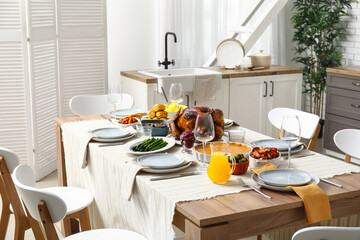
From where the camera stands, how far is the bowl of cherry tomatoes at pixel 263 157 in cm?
210

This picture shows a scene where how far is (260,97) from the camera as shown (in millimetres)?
4773

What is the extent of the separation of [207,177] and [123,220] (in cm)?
52

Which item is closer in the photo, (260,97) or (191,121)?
(191,121)

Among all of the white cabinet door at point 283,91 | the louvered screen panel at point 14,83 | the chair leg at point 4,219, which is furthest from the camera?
the white cabinet door at point 283,91

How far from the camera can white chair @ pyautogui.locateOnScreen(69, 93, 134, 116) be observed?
362 centimetres

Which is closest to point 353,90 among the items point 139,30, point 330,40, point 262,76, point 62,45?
point 262,76

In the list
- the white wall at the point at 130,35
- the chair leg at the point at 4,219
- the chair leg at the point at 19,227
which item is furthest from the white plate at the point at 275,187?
the white wall at the point at 130,35

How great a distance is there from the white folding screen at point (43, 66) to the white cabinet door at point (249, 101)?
118cm

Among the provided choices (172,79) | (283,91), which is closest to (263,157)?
(172,79)

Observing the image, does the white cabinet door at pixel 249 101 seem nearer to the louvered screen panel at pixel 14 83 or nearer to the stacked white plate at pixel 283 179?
the louvered screen panel at pixel 14 83

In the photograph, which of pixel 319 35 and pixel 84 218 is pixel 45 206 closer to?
pixel 84 218

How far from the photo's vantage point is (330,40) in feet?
18.2

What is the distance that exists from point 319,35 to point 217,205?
4175 mm

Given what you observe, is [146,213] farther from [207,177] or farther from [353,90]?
[353,90]
